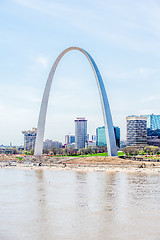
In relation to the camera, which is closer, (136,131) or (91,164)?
(91,164)

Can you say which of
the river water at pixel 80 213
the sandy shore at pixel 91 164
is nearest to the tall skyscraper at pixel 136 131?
the sandy shore at pixel 91 164

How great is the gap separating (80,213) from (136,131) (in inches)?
5987

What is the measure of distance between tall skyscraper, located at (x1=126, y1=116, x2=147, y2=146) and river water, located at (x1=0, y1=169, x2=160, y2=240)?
13881cm

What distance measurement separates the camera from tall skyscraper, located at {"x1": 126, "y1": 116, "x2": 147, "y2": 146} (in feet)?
561

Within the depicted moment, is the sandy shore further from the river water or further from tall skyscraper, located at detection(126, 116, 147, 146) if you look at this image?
tall skyscraper, located at detection(126, 116, 147, 146)

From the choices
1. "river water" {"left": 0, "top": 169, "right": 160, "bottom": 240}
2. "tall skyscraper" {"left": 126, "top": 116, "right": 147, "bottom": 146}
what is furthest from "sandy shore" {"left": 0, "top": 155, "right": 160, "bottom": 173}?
"tall skyscraper" {"left": 126, "top": 116, "right": 147, "bottom": 146}

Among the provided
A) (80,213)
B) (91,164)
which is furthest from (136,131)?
(80,213)

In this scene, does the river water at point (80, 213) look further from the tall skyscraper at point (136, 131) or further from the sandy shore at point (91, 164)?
the tall skyscraper at point (136, 131)

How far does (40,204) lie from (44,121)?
1929 inches

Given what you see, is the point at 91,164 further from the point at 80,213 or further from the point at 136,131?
the point at 136,131

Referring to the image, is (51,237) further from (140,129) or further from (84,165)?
(140,129)

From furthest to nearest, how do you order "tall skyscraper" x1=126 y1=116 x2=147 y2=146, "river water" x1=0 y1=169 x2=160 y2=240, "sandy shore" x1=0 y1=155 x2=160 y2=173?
"tall skyscraper" x1=126 y1=116 x2=147 y2=146
"sandy shore" x1=0 y1=155 x2=160 y2=173
"river water" x1=0 y1=169 x2=160 y2=240

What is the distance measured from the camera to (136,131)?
17175 centimetres

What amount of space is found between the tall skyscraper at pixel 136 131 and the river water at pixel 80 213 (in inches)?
5465
